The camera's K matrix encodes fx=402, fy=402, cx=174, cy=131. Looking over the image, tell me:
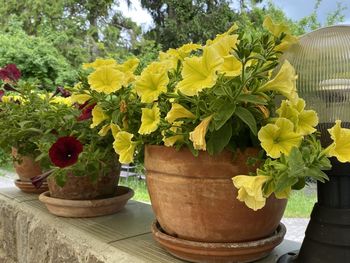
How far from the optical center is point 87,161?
946mm

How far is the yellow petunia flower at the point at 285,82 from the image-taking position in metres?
0.57

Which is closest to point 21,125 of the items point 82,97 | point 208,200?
point 82,97

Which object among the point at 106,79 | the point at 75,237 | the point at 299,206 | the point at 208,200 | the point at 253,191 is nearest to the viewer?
the point at 253,191

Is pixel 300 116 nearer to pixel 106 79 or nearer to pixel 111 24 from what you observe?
pixel 106 79

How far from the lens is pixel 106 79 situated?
77cm

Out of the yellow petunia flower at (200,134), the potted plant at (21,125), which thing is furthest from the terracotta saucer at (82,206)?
the yellow petunia flower at (200,134)

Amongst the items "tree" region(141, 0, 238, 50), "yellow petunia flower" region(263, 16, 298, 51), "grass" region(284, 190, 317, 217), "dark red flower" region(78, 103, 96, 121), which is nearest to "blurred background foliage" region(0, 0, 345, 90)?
"tree" region(141, 0, 238, 50)

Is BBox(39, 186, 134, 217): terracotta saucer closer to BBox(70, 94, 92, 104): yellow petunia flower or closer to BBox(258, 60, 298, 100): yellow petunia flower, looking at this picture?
BBox(70, 94, 92, 104): yellow petunia flower

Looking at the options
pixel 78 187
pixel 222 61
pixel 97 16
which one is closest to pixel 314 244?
pixel 222 61

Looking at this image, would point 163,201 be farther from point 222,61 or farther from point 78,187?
point 78,187

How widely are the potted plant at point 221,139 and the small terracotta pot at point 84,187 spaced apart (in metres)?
0.31

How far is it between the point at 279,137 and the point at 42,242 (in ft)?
2.39

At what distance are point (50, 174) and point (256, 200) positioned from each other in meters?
0.64

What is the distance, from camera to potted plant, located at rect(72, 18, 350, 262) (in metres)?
0.56
